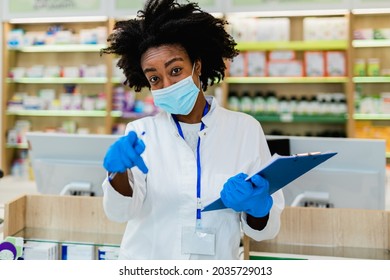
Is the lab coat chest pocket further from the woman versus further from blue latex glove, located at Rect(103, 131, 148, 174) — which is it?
blue latex glove, located at Rect(103, 131, 148, 174)

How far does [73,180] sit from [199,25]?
984 mm

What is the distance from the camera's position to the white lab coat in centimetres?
120

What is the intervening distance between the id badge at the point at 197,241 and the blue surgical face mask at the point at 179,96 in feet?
1.20

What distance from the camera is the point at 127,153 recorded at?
958 millimetres

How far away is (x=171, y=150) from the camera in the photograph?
125cm

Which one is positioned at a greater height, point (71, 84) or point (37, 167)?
point (71, 84)

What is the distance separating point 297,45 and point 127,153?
328 centimetres

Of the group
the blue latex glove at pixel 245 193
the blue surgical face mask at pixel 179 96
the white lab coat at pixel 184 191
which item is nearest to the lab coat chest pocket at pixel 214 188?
the white lab coat at pixel 184 191

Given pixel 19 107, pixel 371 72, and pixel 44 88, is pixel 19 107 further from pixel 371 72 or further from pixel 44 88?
pixel 371 72

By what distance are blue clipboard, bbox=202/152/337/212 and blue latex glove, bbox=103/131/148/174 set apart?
0.79 ft

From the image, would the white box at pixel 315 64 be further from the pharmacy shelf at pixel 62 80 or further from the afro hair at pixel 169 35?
the afro hair at pixel 169 35

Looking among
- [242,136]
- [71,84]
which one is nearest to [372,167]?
[242,136]

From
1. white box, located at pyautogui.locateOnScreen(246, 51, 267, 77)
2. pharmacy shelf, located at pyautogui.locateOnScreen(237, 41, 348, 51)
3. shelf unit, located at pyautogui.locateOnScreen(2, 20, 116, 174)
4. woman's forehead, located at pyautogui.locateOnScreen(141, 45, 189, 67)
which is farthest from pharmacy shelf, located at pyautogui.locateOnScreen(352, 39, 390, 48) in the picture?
woman's forehead, located at pyautogui.locateOnScreen(141, 45, 189, 67)

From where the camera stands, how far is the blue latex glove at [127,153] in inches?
37.8
